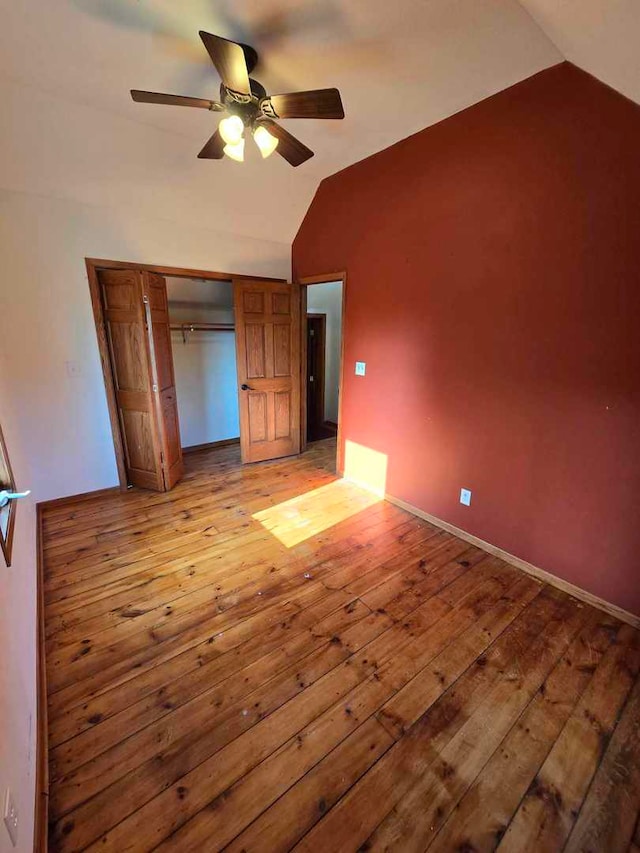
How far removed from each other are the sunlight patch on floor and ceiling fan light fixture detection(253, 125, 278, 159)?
8.37 ft

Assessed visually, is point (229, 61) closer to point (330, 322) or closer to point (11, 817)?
point (11, 817)

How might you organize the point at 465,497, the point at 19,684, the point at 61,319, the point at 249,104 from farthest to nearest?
the point at 61,319 → the point at 465,497 → the point at 249,104 → the point at 19,684

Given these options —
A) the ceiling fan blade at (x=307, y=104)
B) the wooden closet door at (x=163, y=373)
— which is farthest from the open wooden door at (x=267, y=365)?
the ceiling fan blade at (x=307, y=104)

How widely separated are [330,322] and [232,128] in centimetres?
362

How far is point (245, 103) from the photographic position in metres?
1.83

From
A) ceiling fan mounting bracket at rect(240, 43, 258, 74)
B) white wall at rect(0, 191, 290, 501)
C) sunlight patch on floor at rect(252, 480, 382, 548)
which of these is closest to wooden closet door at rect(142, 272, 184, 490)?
white wall at rect(0, 191, 290, 501)

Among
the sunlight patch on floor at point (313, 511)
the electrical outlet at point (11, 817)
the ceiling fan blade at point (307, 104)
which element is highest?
the ceiling fan blade at point (307, 104)

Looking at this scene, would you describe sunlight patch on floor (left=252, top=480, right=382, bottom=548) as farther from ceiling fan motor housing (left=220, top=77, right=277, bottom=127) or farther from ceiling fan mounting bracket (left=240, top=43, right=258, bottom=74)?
ceiling fan mounting bracket (left=240, top=43, right=258, bottom=74)

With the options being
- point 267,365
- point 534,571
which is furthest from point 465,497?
point 267,365

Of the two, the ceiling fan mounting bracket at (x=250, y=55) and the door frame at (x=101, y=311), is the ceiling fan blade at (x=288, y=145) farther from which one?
the door frame at (x=101, y=311)

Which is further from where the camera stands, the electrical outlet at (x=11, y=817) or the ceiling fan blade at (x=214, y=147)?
the ceiling fan blade at (x=214, y=147)

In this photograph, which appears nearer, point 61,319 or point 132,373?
point 61,319

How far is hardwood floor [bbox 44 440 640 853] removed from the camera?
119 cm

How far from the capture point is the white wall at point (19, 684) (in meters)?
0.97
